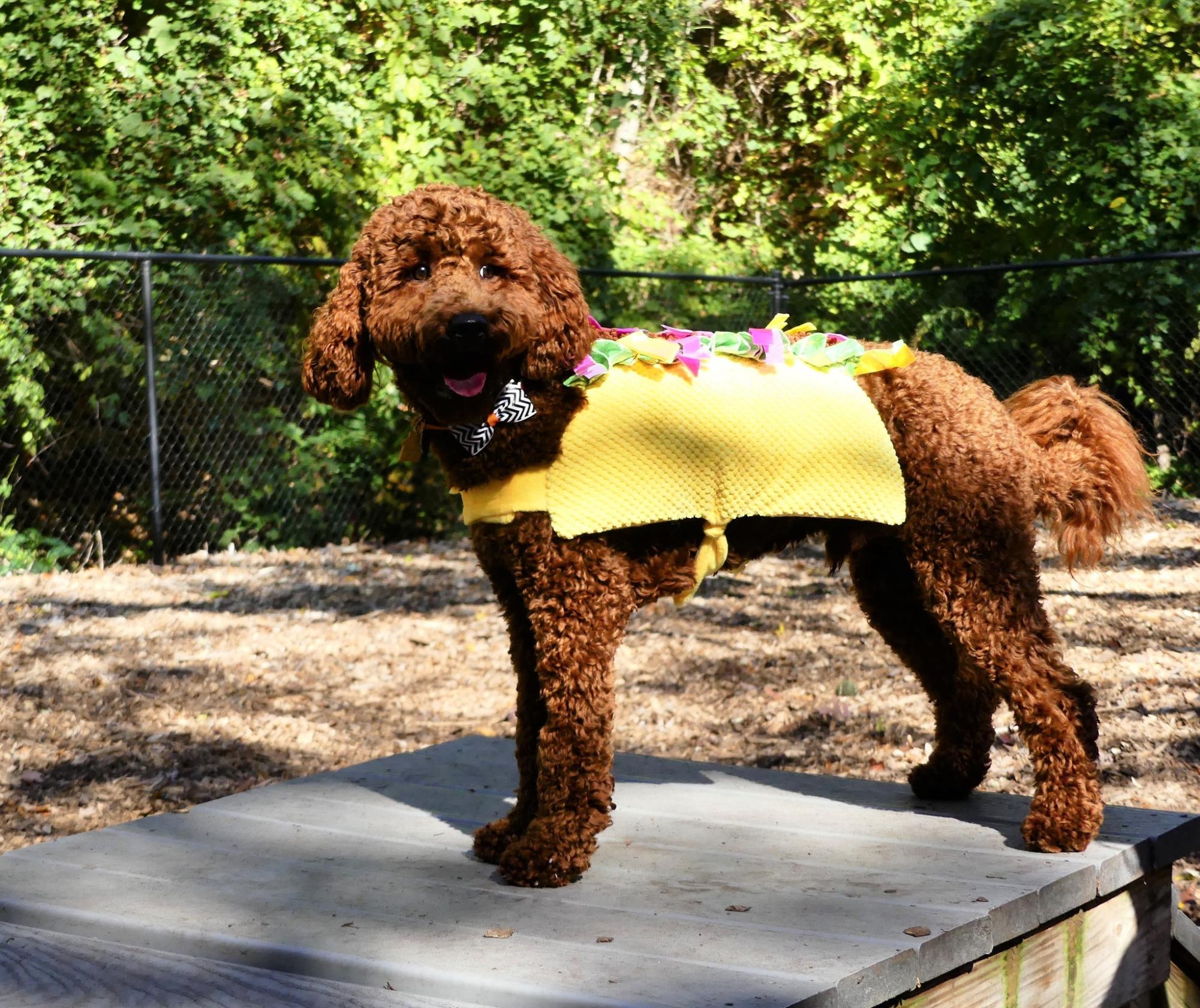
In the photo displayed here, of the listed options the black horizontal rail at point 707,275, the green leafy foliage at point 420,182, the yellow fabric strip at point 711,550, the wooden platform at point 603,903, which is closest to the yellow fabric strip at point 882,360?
the yellow fabric strip at point 711,550

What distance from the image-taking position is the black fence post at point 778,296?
10289mm

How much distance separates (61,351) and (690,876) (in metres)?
6.27

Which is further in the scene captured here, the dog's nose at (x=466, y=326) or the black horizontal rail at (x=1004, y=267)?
the black horizontal rail at (x=1004, y=267)

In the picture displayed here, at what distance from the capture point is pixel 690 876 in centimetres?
300

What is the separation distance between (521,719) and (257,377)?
6.00 metres

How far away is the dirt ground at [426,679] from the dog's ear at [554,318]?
7.75ft

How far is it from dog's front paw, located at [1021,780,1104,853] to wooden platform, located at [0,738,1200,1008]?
37 millimetres

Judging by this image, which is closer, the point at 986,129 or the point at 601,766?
the point at 601,766

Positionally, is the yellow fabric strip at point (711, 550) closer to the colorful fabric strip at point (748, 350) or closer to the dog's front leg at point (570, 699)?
the dog's front leg at point (570, 699)

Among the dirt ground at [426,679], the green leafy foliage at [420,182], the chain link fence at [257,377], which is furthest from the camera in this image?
the green leafy foliage at [420,182]

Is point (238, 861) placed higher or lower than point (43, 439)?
lower

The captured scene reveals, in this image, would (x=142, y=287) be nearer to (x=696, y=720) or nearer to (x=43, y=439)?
(x=43, y=439)

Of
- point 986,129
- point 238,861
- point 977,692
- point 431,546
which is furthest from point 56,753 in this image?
point 986,129

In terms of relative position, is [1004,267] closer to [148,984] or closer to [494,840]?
[494,840]
